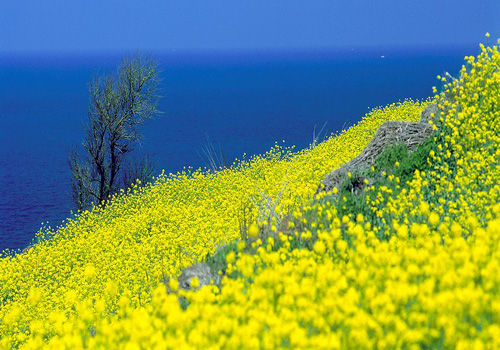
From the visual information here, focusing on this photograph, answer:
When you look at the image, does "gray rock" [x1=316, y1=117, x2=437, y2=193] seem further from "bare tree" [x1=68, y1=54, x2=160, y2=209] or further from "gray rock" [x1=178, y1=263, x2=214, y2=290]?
"bare tree" [x1=68, y1=54, x2=160, y2=209]

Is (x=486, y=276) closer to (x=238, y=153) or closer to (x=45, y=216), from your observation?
(x=45, y=216)

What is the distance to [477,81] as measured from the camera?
10938 mm

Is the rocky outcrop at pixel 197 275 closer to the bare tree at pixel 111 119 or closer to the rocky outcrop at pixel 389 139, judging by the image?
the rocky outcrop at pixel 389 139

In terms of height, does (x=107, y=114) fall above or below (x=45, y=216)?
above

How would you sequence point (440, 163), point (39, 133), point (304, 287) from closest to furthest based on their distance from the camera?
point (304, 287) → point (440, 163) → point (39, 133)

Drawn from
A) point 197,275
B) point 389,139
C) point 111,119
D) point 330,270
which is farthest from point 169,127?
point 330,270

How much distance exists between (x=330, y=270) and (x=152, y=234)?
12.2 metres

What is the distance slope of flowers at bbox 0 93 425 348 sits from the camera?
10.1m

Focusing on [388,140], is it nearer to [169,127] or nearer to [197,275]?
[197,275]

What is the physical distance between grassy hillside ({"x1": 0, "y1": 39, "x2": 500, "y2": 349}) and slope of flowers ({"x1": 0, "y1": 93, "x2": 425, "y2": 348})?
10cm

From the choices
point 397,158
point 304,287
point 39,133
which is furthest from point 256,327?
point 39,133

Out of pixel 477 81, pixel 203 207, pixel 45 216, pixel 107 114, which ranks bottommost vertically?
pixel 45 216

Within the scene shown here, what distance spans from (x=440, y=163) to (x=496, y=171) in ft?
4.55

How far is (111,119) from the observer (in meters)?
27.8
